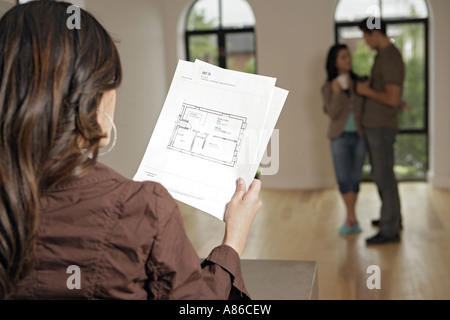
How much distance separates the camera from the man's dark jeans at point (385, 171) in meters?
4.00

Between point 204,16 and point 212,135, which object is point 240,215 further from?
point 204,16

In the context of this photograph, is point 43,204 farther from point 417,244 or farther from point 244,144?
point 417,244

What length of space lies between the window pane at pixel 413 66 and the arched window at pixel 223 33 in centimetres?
159

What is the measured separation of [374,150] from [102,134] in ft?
11.2

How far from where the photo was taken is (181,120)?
114 cm

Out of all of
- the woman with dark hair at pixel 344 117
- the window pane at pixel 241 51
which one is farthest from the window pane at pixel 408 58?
the woman with dark hair at pixel 344 117

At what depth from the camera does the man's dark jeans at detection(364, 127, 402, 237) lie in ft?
13.1

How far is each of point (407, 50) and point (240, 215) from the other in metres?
5.97

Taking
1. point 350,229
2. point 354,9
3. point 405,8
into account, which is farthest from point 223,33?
point 350,229

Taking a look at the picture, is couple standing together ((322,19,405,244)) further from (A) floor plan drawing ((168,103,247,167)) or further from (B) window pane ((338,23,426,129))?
(A) floor plan drawing ((168,103,247,167))

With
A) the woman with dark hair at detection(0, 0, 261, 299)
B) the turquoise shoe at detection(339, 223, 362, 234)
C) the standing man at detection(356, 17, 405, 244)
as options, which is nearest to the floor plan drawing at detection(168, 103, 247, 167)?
the woman with dark hair at detection(0, 0, 261, 299)

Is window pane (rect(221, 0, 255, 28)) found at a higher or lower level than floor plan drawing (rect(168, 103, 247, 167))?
higher

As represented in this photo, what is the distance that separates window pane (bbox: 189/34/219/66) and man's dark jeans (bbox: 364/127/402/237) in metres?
3.31

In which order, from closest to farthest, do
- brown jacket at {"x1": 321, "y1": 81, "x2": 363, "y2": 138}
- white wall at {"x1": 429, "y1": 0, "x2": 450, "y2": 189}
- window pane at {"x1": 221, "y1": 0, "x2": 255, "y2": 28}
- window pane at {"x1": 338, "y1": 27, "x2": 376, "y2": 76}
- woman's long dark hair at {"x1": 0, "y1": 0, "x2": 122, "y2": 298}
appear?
1. woman's long dark hair at {"x1": 0, "y1": 0, "x2": 122, "y2": 298}
2. brown jacket at {"x1": 321, "y1": 81, "x2": 363, "y2": 138}
3. white wall at {"x1": 429, "y1": 0, "x2": 450, "y2": 189}
4. window pane at {"x1": 338, "y1": 27, "x2": 376, "y2": 76}
5. window pane at {"x1": 221, "y1": 0, "x2": 255, "y2": 28}
